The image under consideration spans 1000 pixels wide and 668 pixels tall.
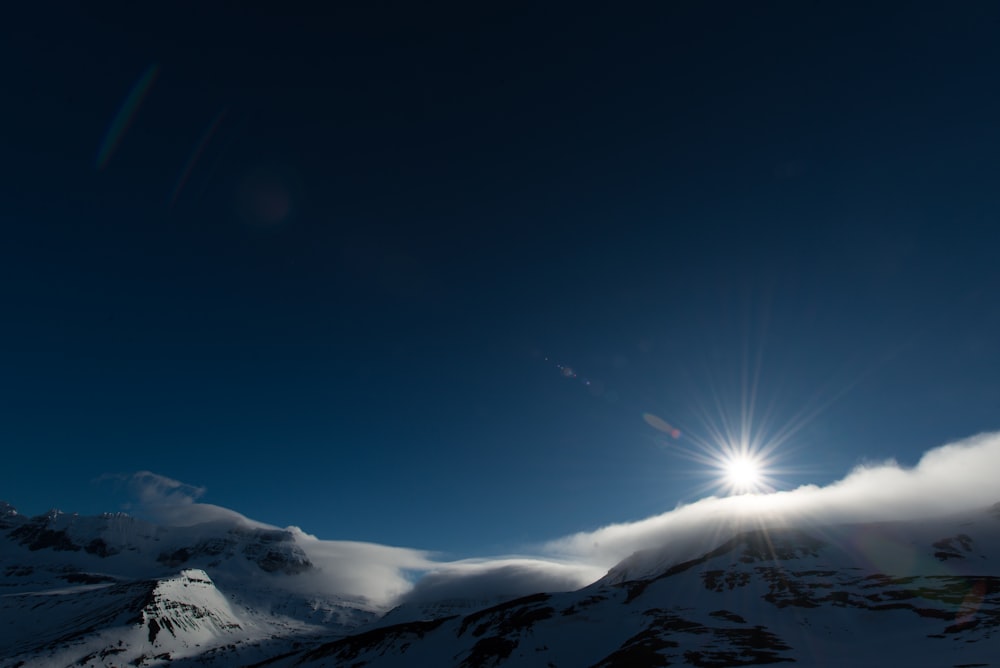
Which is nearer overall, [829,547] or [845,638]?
[845,638]

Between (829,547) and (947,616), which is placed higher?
(829,547)

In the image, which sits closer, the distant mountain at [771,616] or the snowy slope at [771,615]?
the distant mountain at [771,616]

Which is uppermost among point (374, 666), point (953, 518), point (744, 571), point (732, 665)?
point (953, 518)

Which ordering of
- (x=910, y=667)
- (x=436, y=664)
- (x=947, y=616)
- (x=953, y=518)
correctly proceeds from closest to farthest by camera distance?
1. (x=910, y=667)
2. (x=947, y=616)
3. (x=436, y=664)
4. (x=953, y=518)

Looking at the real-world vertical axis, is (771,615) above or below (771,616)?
above

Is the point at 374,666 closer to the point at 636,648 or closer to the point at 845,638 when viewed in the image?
the point at 636,648

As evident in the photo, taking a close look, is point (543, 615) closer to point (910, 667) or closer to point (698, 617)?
point (698, 617)

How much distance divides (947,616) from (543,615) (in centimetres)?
8130

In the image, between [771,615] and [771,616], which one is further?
[771,615]

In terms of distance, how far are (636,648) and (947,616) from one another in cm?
5334

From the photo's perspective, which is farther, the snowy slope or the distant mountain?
the snowy slope

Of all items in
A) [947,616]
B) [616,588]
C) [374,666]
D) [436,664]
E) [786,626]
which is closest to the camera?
[947,616]

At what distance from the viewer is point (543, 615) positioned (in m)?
126

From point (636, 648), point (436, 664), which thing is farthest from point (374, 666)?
point (636, 648)
